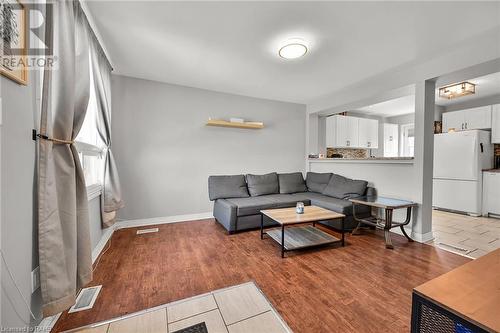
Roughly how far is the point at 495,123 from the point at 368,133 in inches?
89.1

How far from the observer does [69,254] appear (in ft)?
4.37

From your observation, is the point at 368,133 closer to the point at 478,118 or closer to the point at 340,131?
the point at 340,131

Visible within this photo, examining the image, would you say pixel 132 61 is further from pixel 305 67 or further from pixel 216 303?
pixel 216 303

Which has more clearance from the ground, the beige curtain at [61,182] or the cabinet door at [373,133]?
the cabinet door at [373,133]

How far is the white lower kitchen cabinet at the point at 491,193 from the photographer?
3.81m

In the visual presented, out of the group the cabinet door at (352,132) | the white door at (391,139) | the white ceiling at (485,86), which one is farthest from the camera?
the white door at (391,139)

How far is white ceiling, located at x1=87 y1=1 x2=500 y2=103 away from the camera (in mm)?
1812

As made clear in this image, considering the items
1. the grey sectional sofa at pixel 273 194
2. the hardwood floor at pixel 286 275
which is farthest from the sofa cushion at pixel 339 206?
the hardwood floor at pixel 286 275

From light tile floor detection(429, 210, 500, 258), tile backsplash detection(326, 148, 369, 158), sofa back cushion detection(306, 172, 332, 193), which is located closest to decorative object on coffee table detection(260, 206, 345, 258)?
sofa back cushion detection(306, 172, 332, 193)

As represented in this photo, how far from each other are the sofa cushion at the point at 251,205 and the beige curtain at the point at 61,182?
191cm

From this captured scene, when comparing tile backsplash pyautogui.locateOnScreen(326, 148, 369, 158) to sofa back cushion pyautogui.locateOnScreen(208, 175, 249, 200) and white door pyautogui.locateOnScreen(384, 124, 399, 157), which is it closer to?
white door pyautogui.locateOnScreen(384, 124, 399, 157)

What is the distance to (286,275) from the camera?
1.97m

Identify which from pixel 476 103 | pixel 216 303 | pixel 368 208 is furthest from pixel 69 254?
pixel 476 103

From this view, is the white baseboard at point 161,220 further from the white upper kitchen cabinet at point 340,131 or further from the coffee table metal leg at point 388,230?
the white upper kitchen cabinet at point 340,131
